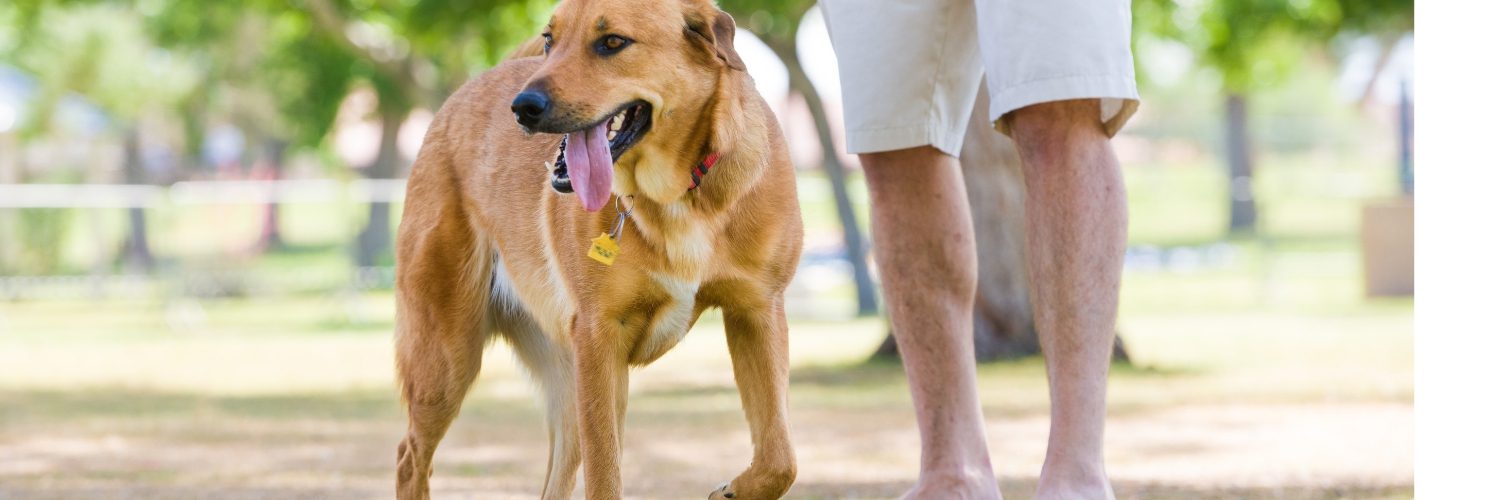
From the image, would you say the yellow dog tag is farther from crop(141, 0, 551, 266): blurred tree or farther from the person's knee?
crop(141, 0, 551, 266): blurred tree

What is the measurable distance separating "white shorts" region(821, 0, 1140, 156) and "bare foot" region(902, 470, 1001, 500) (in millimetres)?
771

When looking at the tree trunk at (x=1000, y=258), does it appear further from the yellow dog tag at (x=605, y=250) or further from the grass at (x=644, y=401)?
the yellow dog tag at (x=605, y=250)

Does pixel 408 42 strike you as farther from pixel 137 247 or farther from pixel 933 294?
pixel 933 294

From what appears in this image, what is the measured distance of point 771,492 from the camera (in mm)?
3797

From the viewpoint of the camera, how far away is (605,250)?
3684 mm

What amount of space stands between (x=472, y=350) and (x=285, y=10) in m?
16.9

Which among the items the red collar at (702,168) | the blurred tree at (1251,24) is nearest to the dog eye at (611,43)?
the red collar at (702,168)

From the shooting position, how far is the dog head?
133 inches

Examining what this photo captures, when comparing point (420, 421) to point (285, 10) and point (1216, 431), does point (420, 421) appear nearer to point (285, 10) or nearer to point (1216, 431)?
point (1216, 431)

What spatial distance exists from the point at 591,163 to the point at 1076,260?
107 cm

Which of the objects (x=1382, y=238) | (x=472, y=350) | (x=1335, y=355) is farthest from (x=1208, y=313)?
(x=472, y=350)

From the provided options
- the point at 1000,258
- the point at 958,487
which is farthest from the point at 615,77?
the point at 1000,258

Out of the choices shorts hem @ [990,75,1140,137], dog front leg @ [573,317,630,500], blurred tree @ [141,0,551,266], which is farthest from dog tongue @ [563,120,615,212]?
blurred tree @ [141,0,551,266]

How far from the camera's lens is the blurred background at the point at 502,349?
660cm
